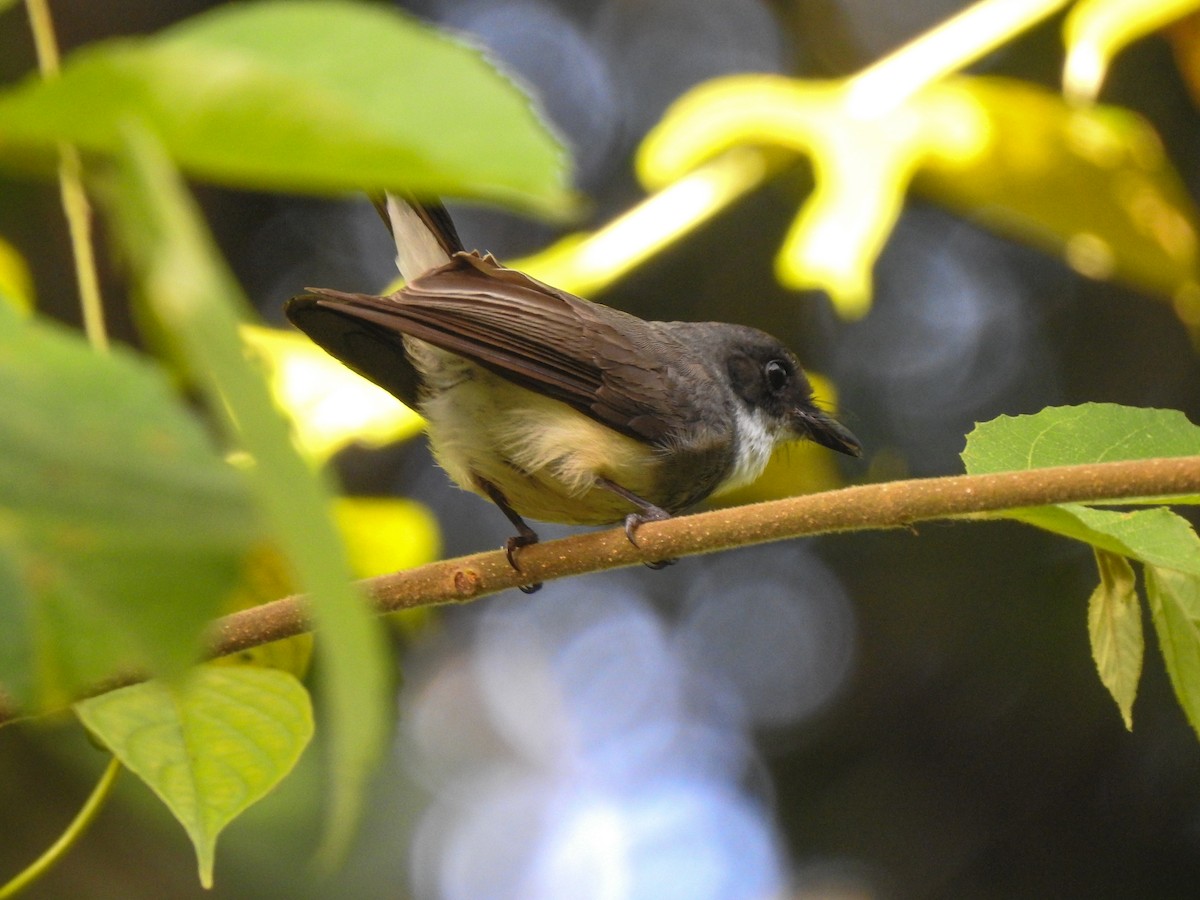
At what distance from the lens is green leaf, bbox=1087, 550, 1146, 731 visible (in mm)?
1471

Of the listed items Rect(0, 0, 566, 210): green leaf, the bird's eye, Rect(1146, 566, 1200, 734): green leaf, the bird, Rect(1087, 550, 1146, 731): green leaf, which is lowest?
the bird's eye

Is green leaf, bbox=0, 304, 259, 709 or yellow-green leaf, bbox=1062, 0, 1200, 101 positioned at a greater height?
green leaf, bbox=0, 304, 259, 709

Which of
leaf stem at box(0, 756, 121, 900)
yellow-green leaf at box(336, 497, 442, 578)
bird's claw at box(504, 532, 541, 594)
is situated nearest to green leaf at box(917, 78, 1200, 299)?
bird's claw at box(504, 532, 541, 594)

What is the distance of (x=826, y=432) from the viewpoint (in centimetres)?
363

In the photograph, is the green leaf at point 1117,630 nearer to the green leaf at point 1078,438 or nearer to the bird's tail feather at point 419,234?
the green leaf at point 1078,438

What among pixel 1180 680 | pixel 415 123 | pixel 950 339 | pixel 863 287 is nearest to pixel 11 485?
pixel 415 123

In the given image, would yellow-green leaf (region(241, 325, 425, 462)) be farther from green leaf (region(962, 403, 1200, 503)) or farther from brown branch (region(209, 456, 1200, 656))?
green leaf (region(962, 403, 1200, 503))

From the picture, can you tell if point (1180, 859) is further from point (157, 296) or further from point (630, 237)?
point (157, 296)

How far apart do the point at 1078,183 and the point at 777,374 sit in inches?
36.9

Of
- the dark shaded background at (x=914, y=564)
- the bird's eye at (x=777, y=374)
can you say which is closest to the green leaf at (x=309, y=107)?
the bird's eye at (x=777, y=374)

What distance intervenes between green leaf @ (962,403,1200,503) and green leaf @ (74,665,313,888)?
2.92ft

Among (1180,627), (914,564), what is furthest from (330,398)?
(914,564)

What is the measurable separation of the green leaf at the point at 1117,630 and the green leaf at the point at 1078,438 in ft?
0.42

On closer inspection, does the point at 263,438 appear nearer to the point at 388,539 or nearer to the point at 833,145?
the point at 388,539
